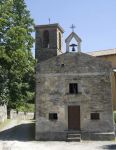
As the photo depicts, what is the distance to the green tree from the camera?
26.6 meters

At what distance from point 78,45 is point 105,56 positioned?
61.6 feet

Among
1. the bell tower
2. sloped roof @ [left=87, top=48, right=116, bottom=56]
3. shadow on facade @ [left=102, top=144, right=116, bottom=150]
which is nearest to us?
shadow on facade @ [left=102, top=144, right=116, bottom=150]

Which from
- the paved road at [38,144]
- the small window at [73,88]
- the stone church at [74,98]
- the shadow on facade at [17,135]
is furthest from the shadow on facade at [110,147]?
the shadow on facade at [17,135]

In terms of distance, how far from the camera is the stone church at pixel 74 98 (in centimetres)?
2711

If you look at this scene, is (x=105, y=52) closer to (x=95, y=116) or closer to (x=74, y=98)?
(x=74, y=98)

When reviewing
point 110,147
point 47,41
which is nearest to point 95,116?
point 110,147

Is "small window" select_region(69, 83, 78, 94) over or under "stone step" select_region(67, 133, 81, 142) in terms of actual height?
over

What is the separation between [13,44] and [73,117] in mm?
8183

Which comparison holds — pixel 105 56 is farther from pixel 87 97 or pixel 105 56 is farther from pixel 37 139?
pixel 37 139

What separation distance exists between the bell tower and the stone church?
193 inches

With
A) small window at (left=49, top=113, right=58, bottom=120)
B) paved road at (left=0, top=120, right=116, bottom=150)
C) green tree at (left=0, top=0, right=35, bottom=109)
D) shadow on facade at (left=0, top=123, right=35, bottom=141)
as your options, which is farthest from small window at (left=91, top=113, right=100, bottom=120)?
green tree at (left=0, top=0, right=35, bottom=109)

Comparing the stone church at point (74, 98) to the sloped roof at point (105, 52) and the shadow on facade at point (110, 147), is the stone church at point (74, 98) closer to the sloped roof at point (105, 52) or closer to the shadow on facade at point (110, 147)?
the shadow on facade at point (110, 147)

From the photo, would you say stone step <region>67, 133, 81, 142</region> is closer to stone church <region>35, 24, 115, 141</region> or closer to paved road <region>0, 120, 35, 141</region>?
stone church <region>35, 24, 115, 141</region>

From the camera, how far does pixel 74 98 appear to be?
27844 millimetres
